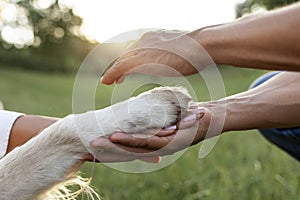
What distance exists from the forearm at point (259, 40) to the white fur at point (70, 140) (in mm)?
359

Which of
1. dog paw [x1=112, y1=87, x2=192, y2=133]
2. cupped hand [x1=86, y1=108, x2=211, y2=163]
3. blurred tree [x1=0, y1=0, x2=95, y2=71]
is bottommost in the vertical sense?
blurred tree [x1=0, y1=0, x2=95, y2=71]

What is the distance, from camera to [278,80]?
286cm

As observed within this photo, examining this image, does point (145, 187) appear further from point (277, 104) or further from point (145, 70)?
point (145, 70)

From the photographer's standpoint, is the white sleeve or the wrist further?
the white sleeve

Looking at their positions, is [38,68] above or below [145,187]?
below

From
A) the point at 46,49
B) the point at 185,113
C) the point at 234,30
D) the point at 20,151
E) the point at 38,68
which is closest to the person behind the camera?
the point at 234,30

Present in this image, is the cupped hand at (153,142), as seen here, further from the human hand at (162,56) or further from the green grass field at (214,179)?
the green grass field at (214,179)

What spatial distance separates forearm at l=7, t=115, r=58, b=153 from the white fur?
1.70ft

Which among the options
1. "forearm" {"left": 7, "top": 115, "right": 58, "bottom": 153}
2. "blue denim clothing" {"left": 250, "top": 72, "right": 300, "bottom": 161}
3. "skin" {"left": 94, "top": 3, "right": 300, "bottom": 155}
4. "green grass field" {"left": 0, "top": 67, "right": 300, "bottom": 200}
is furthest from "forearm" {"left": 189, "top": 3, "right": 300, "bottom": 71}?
"blue denim clothing" {"left": 250, "top": 72, "right": 300, "bottom": 161}

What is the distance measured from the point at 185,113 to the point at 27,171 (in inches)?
27.2

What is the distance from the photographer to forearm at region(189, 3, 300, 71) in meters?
1.77

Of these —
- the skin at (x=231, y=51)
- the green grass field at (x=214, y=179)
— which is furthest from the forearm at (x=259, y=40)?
the green grass field at (x=214, y=179)

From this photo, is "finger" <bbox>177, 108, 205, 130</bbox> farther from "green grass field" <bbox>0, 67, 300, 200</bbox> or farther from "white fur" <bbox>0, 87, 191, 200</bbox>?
"green grass field" <bbox>0, 67, 300, 200</bbox>

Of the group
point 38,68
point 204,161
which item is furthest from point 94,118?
point 38,68
